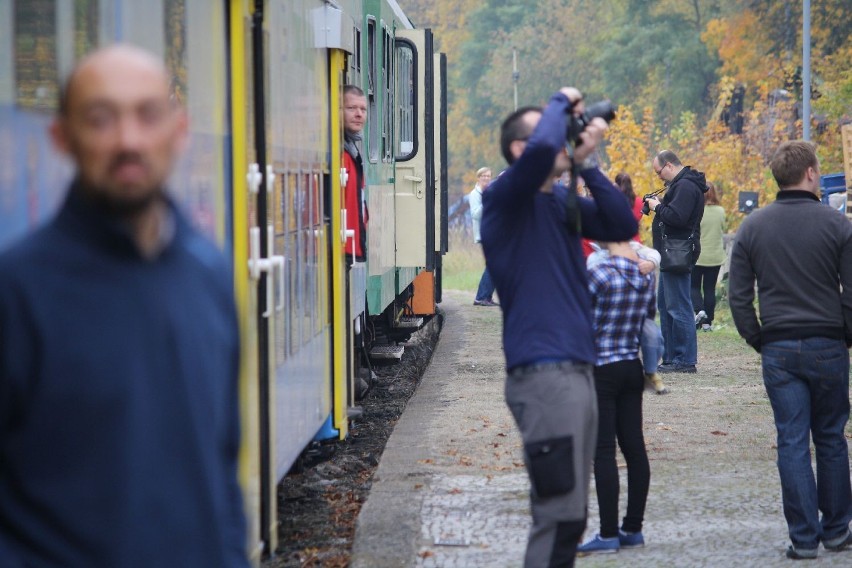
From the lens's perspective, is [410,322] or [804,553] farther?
[410,322]

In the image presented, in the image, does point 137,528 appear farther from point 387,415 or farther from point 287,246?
point 387,415

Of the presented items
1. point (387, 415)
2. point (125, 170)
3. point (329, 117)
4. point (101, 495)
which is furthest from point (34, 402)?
point (387, 415)

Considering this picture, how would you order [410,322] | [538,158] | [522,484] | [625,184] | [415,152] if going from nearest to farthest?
[538,158]
[522,484]
[625,184]
[415,152]
[410,322]

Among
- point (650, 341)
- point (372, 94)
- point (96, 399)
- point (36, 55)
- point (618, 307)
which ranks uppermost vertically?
point (372, 94)

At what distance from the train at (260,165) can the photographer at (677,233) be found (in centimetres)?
266

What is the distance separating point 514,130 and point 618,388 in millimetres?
1910

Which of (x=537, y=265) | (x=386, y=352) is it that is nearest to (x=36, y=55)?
(x=537, y=265)

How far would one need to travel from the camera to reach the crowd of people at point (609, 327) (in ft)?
13.8

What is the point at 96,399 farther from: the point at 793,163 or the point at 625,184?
the point at 625,184

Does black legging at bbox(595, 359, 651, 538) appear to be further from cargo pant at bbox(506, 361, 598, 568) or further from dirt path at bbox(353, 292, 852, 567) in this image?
cargo pant at bbox(506, 361, 598, 568)

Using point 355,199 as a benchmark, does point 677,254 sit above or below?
below

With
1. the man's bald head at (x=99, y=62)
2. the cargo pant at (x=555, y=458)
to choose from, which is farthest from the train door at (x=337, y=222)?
the man's bald head at (x=99, y=62)

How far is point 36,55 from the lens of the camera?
288 centimetres

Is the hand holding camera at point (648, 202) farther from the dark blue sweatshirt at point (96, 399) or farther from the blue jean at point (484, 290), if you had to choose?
the dark blue sweatshirt at point (96, 399)
